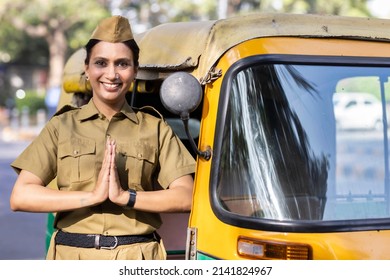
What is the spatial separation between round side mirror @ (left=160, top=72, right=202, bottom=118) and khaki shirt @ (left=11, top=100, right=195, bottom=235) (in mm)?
269

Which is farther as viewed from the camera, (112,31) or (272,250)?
(112,31)

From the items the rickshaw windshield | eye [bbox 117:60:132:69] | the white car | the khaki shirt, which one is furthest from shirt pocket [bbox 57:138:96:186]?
the white car

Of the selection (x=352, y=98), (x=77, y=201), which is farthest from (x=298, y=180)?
(x=352, y=98)

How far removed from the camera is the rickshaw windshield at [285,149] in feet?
10.2

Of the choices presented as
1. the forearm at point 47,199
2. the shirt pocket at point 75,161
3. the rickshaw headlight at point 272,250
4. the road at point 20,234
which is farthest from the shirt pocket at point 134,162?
the road at point 20,234

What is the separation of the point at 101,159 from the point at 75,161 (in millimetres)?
100

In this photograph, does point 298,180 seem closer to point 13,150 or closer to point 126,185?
point 126,185

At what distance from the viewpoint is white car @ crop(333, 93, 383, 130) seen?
3.77m

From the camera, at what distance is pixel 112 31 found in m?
3.15

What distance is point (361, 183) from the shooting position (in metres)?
3.57

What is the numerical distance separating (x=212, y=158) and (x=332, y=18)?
2.66ft

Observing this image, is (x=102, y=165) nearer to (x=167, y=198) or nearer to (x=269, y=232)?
(x=167, y=198)

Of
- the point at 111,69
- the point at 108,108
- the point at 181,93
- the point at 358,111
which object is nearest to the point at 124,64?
the point at 111,69

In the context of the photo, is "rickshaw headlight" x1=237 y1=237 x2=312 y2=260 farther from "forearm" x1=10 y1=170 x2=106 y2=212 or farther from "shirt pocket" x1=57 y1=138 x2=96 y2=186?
A: "shirt pocket" x1=57 y1=138 x2=96 y2=186
